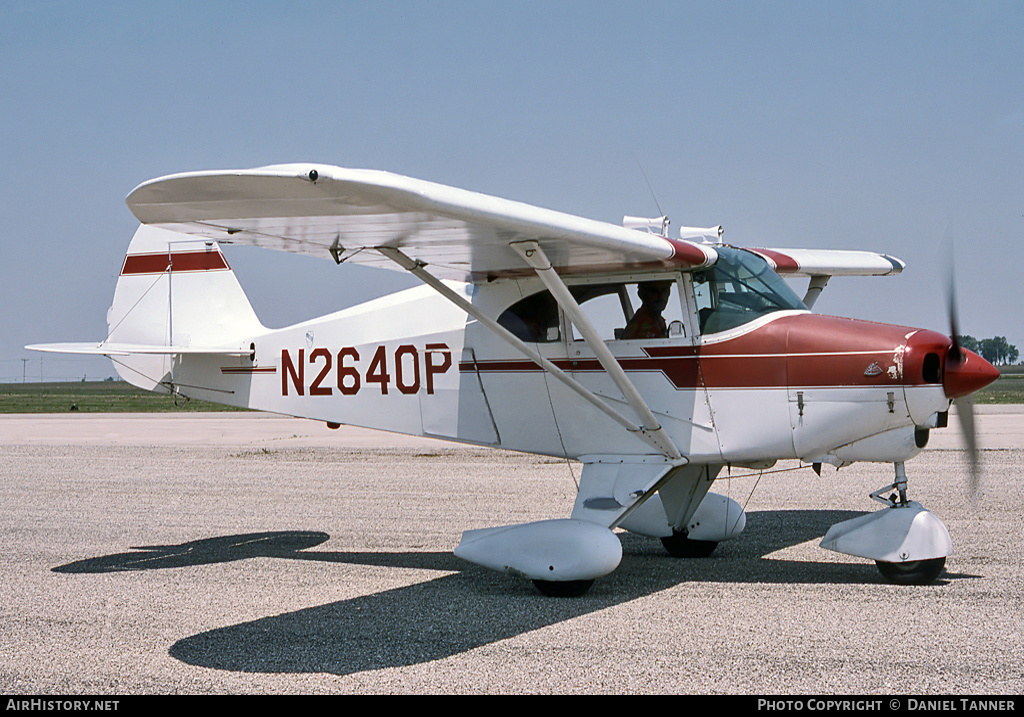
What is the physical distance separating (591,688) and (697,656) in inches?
33.5

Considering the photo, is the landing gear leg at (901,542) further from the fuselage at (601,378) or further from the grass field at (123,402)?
the grass field at (123,402)

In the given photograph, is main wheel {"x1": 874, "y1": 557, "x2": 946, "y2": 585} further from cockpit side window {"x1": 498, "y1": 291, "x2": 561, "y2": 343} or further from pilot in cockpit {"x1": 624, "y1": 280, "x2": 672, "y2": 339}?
cockpit side window {"x1": 498, "y1": 291, "x2": 561, "y2": 343}

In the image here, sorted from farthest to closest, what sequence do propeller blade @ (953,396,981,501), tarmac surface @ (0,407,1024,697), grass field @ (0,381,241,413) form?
grass field @ (0,381,241,413), propeller blade @ (953,396,981,501), tarmac surface @ (0,407,1024,697)

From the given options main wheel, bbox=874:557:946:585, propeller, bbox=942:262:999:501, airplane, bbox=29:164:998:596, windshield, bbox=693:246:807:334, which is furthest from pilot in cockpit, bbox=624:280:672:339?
main wheel, bbox=874:557:946:585

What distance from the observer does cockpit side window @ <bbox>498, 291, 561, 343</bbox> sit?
848 centimetres

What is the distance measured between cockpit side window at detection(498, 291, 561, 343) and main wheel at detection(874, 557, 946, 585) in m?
3.19

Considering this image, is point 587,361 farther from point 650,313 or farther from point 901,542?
Result: point 901,542

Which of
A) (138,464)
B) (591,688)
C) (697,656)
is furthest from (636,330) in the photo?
(138,464)

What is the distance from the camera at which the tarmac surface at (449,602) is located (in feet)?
17.2

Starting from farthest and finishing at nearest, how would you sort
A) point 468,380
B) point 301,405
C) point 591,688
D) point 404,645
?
point 301,405 < point 468,380 < point 404,645 < point 591,688

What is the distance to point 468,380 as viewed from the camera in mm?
8945

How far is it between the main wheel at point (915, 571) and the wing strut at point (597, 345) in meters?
1.81

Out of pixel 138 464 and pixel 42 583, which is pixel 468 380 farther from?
pixel 138 464

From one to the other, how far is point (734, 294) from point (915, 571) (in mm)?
2519
